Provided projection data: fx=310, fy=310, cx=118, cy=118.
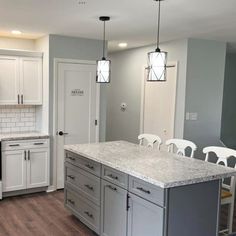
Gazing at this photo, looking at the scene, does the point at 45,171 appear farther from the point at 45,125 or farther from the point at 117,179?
the point at 117,179

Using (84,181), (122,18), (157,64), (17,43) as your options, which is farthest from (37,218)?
(17,43)

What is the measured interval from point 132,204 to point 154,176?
1.36ft

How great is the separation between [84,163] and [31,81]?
216 cm

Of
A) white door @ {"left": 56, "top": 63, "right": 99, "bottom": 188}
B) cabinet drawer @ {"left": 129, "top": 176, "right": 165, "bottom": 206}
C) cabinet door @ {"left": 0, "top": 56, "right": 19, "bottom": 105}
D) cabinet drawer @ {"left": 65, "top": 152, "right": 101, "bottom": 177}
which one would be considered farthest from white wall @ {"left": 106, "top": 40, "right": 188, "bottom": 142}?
cabinet drawer @ {"left": 129, "top": 176, "right": 165, "bottom": 206}

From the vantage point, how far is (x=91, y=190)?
337cm

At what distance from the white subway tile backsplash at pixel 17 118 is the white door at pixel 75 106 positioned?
680 mm

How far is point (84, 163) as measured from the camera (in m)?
3.46

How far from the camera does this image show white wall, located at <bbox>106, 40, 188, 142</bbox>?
199 inches

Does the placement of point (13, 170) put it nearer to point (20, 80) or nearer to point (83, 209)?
point (20, 80)

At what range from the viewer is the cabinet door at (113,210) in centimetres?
285

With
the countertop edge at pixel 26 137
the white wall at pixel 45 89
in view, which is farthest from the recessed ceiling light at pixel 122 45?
the countertop edge at pixel 26 137

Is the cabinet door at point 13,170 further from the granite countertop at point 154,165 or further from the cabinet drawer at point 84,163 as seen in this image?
the granite countertop at point 154,165

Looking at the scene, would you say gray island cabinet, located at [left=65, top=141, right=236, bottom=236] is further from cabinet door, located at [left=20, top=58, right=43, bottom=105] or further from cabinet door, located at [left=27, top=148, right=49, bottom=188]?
cabinet door, located at [left=20, top=58, right=43, bottom=105]

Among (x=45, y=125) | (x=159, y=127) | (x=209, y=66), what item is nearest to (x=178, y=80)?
(x=209, y=66)
